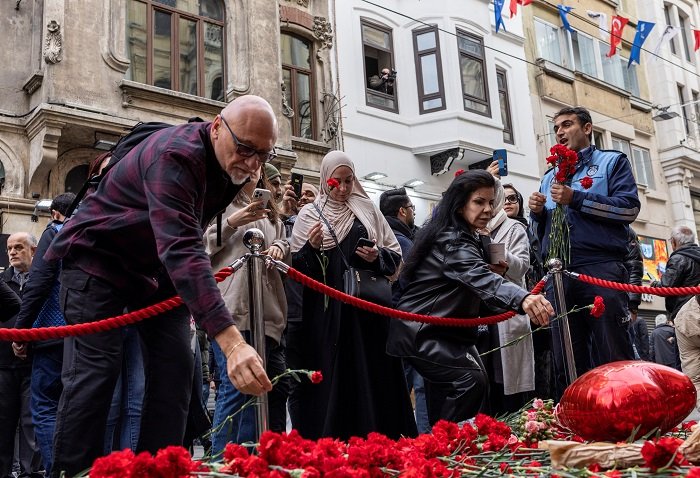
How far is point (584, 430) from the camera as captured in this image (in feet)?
9.74

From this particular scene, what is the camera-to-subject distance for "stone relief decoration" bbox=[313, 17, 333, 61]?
17.8m

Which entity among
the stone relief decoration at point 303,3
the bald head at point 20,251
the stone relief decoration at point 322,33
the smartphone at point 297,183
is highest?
the stone relief decoration at point 303,3

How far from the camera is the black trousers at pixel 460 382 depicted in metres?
4.41

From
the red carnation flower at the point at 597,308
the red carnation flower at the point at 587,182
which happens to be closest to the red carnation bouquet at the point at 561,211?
the red carnation flower at the point at 587,182

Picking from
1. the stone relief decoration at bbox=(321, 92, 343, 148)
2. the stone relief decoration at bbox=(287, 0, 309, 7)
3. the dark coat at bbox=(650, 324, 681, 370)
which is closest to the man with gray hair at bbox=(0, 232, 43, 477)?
the dark coat at bbox=(650, 324, 681, 370)

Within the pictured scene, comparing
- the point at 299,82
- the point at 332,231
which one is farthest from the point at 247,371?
the point at 299,82

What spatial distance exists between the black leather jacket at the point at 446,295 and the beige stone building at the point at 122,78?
345 inches

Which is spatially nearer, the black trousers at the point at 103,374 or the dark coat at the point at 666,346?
the black trousers at the point at 103,374

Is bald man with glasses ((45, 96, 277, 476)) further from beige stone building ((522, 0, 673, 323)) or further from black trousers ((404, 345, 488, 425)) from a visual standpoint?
beige stone building ((522, 0, 673, 323))

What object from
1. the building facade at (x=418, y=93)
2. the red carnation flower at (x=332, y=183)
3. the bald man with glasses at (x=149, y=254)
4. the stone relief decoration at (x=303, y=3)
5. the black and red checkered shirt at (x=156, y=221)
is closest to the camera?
the black and red checkered shirt at (x=156, y=221)

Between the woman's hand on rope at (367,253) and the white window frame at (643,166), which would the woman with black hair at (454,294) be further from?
the white window frame at (643,166)

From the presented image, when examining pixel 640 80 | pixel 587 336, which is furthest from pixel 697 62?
pixel 587 336

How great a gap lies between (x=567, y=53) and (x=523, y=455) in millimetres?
23187

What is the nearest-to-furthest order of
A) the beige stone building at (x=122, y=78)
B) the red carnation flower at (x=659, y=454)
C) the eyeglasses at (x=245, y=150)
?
the red carnation flower at (x=659, y=454)
the eyeglasses at (x=245, y=150)
the beige stone building at (x=122, y=78)
